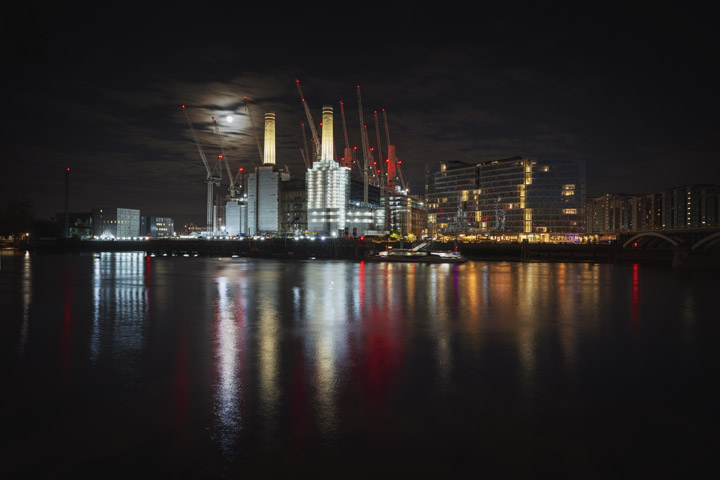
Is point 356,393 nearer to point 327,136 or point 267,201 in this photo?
point 327,136

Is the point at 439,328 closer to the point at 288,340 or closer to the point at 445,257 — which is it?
the point at 288,340

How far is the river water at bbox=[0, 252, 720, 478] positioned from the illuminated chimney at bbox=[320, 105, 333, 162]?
163477 millimetres

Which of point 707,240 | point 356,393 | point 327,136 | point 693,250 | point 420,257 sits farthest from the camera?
point 327,136

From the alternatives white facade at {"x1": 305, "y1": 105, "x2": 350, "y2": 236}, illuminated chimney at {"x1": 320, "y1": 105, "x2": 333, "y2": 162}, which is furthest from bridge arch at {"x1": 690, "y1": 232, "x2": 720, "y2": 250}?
illuminated chimney at {"x1": 320, "y1": 105, "x2": 333, "y2": 162}

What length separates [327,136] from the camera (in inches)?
6954

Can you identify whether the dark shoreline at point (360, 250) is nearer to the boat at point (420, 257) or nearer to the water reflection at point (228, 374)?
the boat at point (420, 257)

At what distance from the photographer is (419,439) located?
7.06 meters

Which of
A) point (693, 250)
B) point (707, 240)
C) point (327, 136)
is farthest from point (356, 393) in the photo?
point (327, 136)

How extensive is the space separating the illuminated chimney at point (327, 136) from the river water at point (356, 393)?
163477mm

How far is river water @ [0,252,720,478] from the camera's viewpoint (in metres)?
6.53

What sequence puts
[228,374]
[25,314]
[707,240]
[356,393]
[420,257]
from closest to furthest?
[356,393] → [228,374] → [25,314] → [707,240] → [420,257]

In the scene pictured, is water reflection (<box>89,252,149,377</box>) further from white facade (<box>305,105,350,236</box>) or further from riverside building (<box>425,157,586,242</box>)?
riverside building (<box>425,157,586,242</box>)

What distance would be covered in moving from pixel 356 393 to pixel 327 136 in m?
175

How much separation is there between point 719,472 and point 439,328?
10292mm
